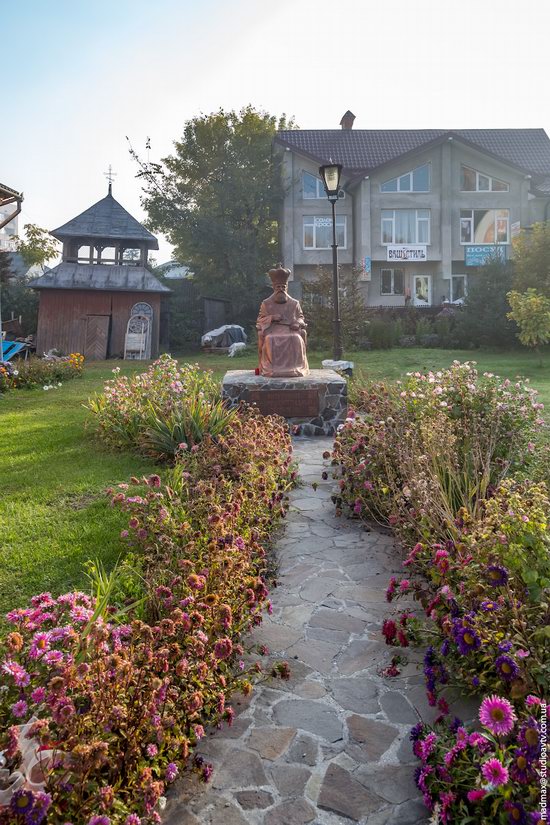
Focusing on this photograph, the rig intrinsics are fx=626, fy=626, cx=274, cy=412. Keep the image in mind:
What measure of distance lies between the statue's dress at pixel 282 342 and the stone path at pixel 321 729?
5.53 m

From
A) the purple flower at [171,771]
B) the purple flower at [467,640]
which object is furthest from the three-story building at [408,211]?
the purple flower at [171,771]

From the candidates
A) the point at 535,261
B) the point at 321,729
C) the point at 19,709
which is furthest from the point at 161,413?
the point at 535,261

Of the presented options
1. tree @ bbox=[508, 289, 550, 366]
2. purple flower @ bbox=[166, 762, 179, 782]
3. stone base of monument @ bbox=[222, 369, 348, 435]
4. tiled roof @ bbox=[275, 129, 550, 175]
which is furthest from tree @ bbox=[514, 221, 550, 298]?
purple flower @ bbox=[166, 762, 179, 782]

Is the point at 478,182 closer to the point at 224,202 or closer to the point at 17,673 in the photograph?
the point at 224,202

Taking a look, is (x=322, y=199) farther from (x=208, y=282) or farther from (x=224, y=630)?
(x=224, y=630)

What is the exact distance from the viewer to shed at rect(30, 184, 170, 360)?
22766 millimetres

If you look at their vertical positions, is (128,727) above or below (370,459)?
below

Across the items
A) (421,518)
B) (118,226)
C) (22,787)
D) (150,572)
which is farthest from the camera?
(118,226)

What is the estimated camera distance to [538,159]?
31719mm

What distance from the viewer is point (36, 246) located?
3203cm

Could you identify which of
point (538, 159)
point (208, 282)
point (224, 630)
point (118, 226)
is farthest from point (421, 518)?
point (538, 159)

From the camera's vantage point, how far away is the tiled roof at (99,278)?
74.4 ft

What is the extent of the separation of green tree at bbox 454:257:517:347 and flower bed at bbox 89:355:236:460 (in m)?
14.7

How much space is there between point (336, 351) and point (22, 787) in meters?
13.6
